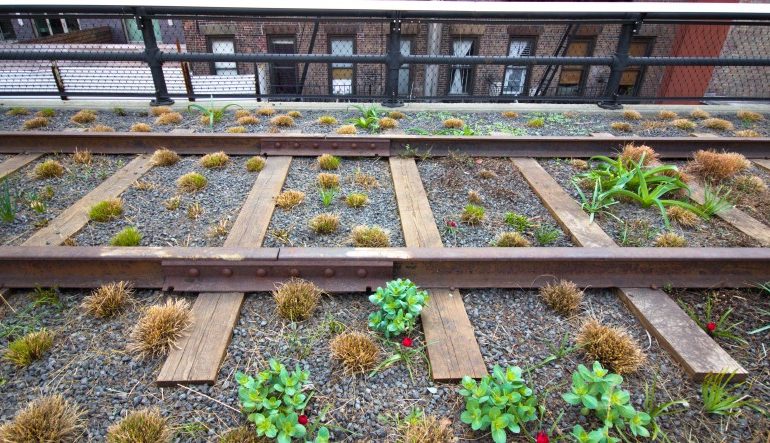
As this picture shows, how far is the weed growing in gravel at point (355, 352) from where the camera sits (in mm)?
2051

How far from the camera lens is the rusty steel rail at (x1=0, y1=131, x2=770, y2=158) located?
451 cm

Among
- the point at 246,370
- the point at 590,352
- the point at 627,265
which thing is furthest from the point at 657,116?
the point at 246,370

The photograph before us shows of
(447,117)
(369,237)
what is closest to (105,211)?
(369,237)

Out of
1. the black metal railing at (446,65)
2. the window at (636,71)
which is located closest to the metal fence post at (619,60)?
the black metal railing at (446,65)

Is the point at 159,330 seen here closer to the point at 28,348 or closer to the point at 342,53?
the point at 28,348

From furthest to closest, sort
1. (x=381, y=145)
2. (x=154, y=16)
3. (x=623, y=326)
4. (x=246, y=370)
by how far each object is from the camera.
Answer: (x=154, y=16) → (x=381, y=145) → (x=623, y=326) → (x=246, y=370)

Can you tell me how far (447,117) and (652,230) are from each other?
3.65 metres

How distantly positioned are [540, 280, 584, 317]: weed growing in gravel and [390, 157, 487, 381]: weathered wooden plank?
21.0 inches

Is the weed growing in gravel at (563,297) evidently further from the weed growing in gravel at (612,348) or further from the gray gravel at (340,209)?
the gray gravel at (340,209)

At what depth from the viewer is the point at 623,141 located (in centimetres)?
473

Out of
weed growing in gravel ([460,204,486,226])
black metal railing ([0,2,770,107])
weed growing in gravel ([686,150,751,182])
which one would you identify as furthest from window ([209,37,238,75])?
weed growing in gravel ([686,150,751,182])

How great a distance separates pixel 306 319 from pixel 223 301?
19.9 inches

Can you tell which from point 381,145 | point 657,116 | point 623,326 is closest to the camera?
point 623,326

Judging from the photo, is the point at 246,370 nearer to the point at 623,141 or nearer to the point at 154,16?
the point at 623,141
